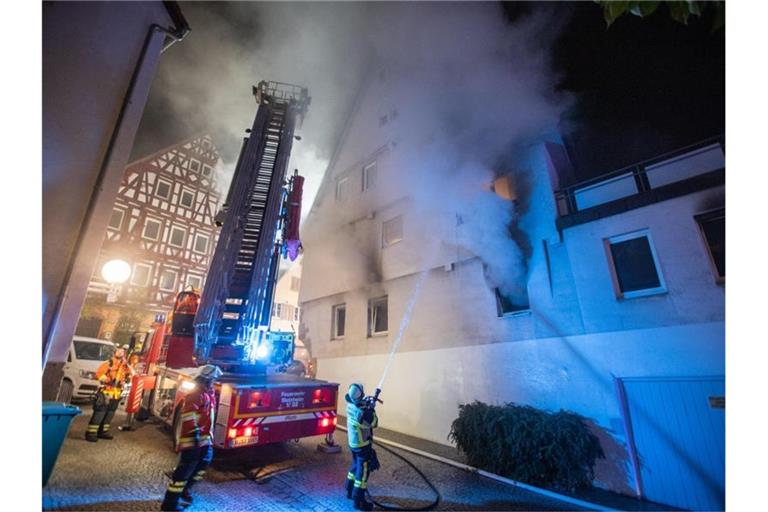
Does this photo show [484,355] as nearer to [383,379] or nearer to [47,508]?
[383,379]

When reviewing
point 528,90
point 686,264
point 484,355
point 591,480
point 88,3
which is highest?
point 528,90

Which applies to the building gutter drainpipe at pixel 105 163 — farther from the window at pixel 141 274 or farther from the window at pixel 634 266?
the window at pixel 141 274

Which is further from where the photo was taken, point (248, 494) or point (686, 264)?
point (686, 264)

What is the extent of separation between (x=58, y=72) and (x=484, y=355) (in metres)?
8.04

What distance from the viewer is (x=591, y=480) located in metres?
5.01

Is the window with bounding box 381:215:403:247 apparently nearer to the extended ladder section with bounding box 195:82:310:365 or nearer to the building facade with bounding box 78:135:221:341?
the extended ladder section with bounding box 195:82:310:365

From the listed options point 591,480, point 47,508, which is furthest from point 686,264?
point 47,508

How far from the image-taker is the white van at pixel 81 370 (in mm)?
9180

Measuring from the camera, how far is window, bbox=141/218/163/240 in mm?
19266

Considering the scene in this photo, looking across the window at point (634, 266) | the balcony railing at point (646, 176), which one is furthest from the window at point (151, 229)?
the window at point (634, 266)

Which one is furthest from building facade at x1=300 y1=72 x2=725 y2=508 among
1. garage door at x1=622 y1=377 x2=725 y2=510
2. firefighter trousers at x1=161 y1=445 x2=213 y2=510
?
firefighter trousers at x1=161 y1=445 x2=213 y2=510

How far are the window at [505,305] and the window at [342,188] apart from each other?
741 centimetres

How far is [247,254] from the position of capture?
20.2ft
